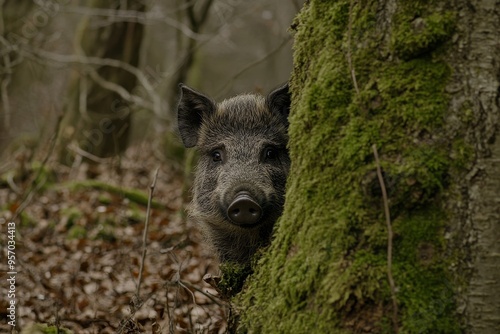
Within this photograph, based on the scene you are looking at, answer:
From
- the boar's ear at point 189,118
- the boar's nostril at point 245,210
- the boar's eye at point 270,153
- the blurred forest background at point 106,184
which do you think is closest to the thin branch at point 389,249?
the blurred forest background at point 106,184

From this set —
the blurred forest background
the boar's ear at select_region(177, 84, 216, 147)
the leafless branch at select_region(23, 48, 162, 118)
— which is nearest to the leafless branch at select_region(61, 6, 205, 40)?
the blurred forest background

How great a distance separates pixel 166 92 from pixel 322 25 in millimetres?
13457

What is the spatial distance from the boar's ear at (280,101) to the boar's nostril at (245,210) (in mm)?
A: 1329

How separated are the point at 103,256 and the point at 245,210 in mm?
4094

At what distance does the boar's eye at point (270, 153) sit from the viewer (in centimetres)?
535

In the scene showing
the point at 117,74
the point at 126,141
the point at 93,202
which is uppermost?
the point at 117,74

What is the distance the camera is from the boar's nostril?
4562mm

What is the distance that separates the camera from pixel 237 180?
493 cm

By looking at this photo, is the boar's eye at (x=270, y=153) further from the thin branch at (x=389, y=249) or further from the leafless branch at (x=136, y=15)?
the leafless branch at (x=136, y=15)

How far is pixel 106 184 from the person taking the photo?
10.9 meters

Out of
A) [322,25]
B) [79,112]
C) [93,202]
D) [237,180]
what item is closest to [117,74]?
[79,112]

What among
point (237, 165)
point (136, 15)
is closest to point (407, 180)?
point (237, 165)

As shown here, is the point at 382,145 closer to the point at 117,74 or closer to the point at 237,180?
the point at 237,180

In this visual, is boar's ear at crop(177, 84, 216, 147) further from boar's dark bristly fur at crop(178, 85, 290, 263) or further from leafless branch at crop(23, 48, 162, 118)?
leafless branch at crop(23, 48, 162, 118)
